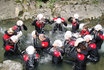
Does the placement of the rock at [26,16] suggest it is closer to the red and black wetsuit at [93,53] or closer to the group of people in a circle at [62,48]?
the group of people in a circle at [62,48]

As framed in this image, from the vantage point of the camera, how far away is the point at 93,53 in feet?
17.3

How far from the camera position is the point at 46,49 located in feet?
16.6

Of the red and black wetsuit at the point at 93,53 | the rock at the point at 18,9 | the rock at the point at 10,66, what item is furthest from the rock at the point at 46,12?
the rock at the point at 10,66

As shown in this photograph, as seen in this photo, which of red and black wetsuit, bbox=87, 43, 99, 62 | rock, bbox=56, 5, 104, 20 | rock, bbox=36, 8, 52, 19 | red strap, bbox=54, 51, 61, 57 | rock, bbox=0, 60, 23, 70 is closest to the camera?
red strap, bbox=54, 51, 61, 57

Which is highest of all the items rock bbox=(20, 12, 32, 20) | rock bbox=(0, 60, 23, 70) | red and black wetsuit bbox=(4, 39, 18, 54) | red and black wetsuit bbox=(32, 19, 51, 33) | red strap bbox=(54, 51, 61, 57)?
rock bbox=(20, 12, 32, 20)

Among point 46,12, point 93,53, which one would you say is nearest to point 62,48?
point 93,53

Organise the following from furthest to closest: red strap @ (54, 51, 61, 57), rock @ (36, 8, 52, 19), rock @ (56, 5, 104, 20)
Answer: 1. rock @ (36, 8, 52, 19)
2. rock @ (56, 5, 104, 20)
3. red strap @ (54, 51, 61, 57)

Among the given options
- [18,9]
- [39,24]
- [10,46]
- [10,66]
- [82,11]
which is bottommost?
[10,66]

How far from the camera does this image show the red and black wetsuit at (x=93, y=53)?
16.3ft

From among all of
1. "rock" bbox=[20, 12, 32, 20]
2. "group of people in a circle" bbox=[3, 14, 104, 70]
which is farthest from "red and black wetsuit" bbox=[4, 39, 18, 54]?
"rock" bbox=[20, 12, 32, 20]

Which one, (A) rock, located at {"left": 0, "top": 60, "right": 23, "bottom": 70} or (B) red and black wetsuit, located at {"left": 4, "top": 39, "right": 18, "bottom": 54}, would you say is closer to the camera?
(A) rock, located at {"left": 0, "top": 60, "right": 23, "bottom": 70}

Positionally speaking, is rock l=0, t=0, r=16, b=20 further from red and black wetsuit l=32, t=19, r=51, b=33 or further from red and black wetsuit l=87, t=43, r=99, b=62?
red and black wetsuit l=87, t=43, r=99, b=62

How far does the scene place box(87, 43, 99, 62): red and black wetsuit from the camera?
4.96 m

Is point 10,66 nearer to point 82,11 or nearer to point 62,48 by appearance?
point 62,48
